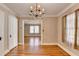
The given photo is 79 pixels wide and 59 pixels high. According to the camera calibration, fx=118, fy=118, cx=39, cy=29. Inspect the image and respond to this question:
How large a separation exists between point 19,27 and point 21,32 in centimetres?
41

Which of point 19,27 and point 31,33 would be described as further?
point 31,33

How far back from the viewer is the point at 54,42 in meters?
9.21

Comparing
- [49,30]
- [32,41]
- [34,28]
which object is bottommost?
[32,41]

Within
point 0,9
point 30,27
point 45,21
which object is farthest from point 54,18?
point 30,27

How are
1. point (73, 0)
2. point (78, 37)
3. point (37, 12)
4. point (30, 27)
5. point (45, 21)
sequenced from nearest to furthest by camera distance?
point (73, 0)
point (78, 37)
point (37, 12)
point (45, 21)
point (30, 27)

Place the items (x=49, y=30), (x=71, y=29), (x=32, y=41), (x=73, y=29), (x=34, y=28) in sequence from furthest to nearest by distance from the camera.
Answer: (x=34, y=28), (x=32, y=41), (x=49, y=30), (x=71, y=29), (x=73, y=29)

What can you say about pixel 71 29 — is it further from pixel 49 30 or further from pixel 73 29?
pixel 49 30

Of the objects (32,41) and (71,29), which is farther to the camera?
(32,41)

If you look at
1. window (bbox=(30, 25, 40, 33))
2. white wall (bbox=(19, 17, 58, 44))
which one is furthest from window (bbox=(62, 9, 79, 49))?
window (bbox=(30, 25, 40, 33))

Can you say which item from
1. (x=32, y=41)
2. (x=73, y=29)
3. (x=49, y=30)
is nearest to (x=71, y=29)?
(x=73, y=29)

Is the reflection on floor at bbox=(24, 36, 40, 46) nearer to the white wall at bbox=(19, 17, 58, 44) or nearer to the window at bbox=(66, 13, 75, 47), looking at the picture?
the white wall at bbox=(19, 17, 58, 44)

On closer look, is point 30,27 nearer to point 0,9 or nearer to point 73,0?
point 0,9

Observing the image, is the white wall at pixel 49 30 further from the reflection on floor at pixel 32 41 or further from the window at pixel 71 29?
the window at pixel 71 29

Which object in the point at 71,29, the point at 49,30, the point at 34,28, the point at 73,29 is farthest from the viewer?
the point at 34,28
